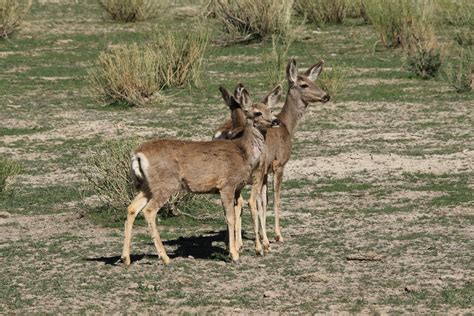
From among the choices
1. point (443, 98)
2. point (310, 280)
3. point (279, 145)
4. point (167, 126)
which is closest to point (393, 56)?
point (443, 98)

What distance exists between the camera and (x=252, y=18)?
27844mm

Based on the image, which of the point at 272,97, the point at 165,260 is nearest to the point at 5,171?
the point at 272,97

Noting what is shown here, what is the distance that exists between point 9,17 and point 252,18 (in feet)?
Result: 17.4

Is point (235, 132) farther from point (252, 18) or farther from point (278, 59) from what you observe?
point (252, 18)

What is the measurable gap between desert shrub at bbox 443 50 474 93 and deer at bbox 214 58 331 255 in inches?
314

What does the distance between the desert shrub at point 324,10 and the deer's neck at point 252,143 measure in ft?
57.3

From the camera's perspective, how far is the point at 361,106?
69.7 ft

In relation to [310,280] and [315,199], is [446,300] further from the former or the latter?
[315,199]

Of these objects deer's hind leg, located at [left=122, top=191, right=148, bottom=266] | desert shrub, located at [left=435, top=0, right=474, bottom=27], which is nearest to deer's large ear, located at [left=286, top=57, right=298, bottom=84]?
deer's hind leg, located at [left=122, top=191, right=148, bottom=266]

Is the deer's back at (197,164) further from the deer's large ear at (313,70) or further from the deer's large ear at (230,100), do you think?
the deer's large ear at (313,70)

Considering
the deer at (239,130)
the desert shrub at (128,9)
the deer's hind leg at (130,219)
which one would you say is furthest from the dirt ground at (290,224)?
the desert shrub at (128,9)

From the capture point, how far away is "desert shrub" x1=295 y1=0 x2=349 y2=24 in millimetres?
29797

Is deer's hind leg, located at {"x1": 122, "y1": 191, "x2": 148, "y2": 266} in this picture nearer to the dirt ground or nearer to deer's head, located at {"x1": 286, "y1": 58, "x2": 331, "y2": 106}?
the dirt ground

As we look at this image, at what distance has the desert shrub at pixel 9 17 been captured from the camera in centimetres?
2825
